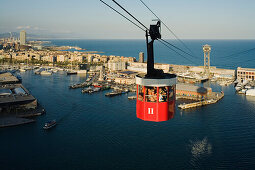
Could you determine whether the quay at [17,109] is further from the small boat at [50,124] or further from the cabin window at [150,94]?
the cabin window at [150,94]

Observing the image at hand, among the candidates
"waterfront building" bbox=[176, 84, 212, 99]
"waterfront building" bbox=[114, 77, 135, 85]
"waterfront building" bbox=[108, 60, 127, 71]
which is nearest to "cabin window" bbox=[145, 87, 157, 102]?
"waterfront building" bbox=[176, 84, 212, 99]

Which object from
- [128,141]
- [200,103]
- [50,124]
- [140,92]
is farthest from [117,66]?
[140,92]

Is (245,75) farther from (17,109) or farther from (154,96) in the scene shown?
(154,96)

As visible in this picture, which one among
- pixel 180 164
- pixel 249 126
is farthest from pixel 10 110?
pixel 249 126

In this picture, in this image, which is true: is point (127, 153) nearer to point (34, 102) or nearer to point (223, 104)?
point (34, 102)

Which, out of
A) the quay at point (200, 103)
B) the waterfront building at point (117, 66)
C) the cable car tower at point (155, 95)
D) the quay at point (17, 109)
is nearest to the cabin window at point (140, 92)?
the cable car tower at point (155, 95)
